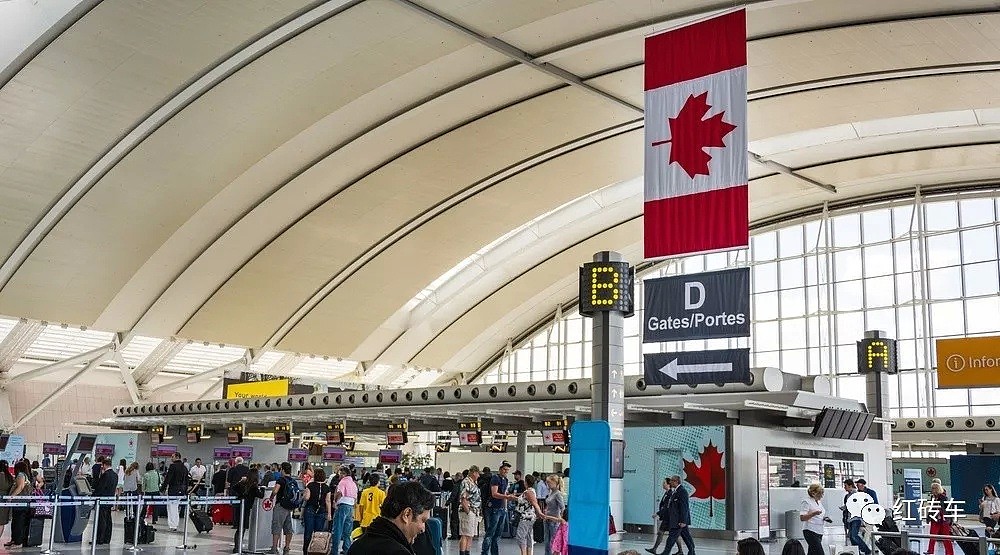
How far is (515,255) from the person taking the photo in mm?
43781

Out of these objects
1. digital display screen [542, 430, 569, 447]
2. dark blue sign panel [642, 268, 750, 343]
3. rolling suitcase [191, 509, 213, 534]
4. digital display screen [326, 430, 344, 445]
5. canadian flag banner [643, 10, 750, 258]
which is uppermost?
canadian flag banner [643, 10, 750, 258]

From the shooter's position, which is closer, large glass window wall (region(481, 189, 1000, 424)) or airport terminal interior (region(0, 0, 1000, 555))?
airport terminal interior (region(0, 0, 1000, 555))

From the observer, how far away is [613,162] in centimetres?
3450

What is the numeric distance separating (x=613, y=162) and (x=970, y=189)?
13.5m

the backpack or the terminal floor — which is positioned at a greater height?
the backpack

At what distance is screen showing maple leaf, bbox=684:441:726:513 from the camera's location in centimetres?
2058

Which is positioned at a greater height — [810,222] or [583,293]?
[810,222]

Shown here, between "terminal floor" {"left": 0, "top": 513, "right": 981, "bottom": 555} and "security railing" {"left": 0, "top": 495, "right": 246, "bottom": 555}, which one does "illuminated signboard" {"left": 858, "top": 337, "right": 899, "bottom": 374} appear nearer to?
"terminal floor" {"left": 0, "top": 513, "right": 981, "bottom": 555}

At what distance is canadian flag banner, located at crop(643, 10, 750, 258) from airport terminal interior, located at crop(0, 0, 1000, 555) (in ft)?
0.14

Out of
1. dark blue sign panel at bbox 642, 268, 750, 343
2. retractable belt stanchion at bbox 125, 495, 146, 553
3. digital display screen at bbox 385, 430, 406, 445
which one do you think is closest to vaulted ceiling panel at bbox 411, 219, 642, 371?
digital display screen at bbox 385, 430, 406, 445

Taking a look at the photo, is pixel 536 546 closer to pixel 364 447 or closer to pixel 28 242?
pixel 28 242

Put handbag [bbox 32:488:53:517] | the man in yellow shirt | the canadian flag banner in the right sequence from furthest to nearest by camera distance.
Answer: handbag [bbox 32:488:53:517] → the man in yellow shirt → the canadian flag banner

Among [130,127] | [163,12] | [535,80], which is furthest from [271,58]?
[535,80]

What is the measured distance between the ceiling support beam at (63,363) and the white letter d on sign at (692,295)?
32409 millimetres
